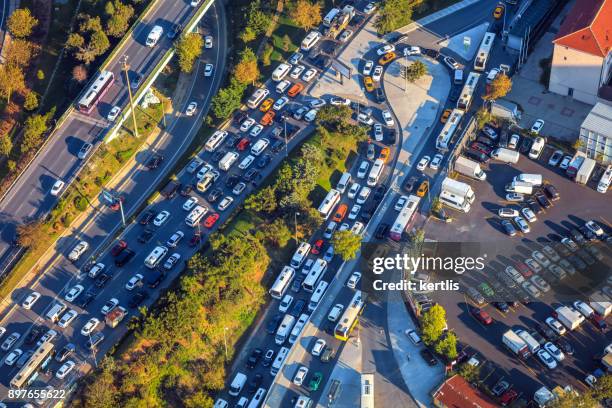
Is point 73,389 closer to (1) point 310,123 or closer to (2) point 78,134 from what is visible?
(2) point 78,134

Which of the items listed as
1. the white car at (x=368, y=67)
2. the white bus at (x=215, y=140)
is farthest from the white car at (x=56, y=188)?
the white car at (x=368, y=67)

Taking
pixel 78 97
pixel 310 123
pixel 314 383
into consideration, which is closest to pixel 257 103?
pixel 310 123

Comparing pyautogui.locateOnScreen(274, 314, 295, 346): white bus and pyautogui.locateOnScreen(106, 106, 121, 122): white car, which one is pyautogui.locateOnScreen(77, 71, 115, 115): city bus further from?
pyautogui.locateOnScreen(274, 314, 295, 346): white bus

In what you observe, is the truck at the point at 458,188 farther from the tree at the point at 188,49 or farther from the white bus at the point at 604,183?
the tree at the point at 188,49

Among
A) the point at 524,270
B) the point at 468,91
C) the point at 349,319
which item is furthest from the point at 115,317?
the point at 468,91

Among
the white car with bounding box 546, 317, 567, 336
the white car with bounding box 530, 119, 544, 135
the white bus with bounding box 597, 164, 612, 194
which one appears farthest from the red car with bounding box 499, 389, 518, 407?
the white car with bounding box 530, 119, 544, 135

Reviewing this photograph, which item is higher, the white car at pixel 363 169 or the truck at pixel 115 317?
the white car at pixel 363 169
